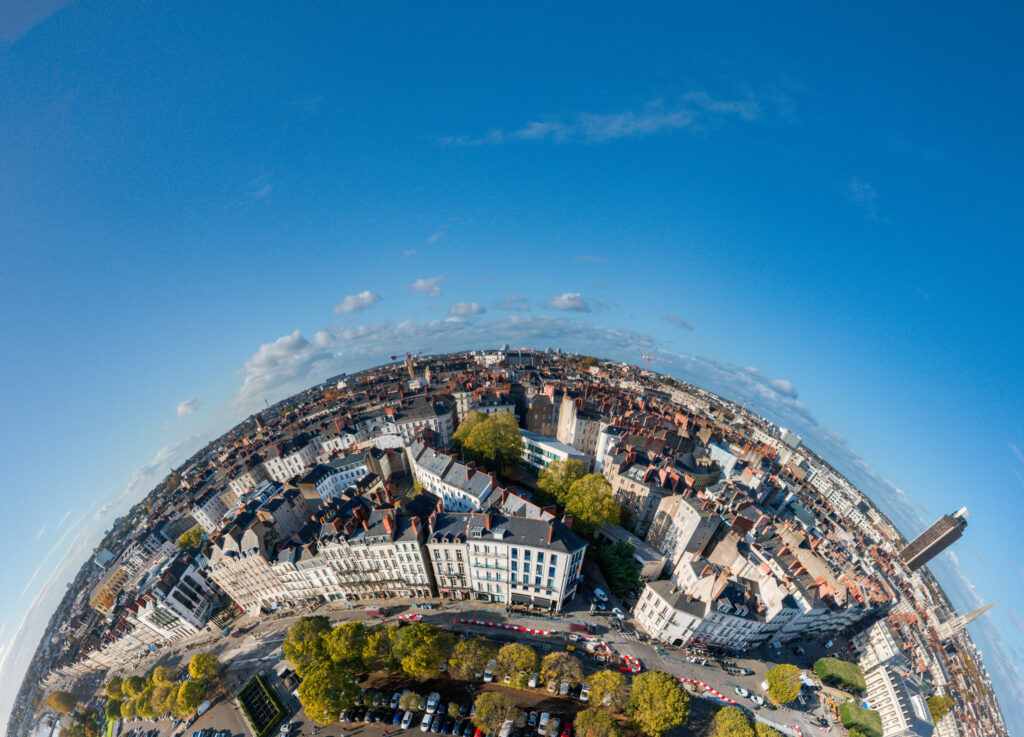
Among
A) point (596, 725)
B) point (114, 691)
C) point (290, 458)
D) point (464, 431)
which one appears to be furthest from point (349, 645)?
point (290, 458)

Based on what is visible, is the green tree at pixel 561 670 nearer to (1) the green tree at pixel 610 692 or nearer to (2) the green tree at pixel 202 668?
(1) the green tree at pixel 610 692

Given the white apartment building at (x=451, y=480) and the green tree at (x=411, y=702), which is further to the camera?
the white apartment building at (x=451, y=480)

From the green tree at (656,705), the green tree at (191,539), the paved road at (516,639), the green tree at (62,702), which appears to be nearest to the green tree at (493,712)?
the paved road at (516,639)

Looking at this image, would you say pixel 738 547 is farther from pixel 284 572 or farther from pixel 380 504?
pixel 284 572

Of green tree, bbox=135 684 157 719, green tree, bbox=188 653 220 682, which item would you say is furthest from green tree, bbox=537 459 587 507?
green tree, bbox=135 684 157 719

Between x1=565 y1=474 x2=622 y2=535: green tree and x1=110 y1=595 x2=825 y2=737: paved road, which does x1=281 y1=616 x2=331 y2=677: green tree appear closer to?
x1=110 y1=595 x2=825 y2=737: paved road

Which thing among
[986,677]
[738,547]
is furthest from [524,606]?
[986,677]

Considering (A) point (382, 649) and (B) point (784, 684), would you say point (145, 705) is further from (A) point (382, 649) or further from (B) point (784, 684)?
(B) point (784, 684)
